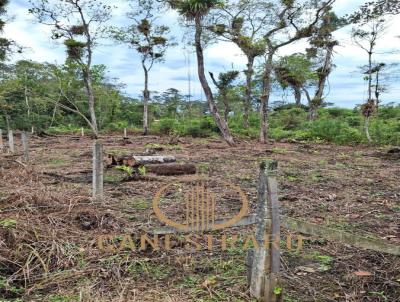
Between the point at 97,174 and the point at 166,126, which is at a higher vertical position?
the point at 166,126

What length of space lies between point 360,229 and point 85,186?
139 inches

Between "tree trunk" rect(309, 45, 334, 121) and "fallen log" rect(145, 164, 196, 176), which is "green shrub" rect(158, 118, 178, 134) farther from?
"fallen log" rect(145, 164, 196, 176)

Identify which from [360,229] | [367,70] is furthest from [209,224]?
[367,70]

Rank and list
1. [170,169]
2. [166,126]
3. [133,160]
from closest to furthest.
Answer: [133,160], [170,169], [166,126]

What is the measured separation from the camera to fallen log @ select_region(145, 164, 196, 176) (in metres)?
6.29

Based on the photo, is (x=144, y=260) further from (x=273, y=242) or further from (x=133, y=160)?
(x=133, y=160)

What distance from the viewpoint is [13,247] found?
102 inches

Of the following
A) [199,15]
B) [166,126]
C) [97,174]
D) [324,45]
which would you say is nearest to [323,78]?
[324,45]

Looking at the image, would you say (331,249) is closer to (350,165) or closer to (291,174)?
(291,174)

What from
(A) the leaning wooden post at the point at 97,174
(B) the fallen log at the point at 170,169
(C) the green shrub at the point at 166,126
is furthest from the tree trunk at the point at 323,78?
(A) the leaning wooden post at the point at 97,174

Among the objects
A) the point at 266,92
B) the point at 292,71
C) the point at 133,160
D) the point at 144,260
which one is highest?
the point at 292,71

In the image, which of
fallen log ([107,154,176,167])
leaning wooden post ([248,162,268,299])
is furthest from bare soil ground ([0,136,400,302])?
fallen log ([107,154,176,167])

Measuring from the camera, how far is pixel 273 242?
1.99 metres

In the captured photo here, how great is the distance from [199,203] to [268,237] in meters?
1.49
